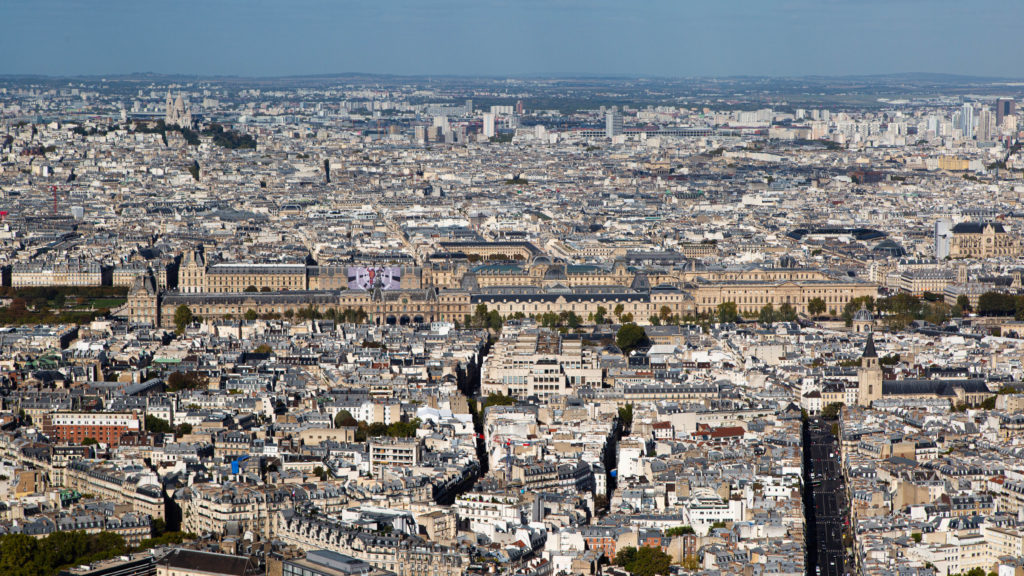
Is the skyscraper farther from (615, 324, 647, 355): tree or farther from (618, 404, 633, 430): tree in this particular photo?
(618, 404, 633, 430): tree

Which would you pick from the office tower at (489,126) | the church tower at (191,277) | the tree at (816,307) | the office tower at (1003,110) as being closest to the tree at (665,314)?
the tree at (816,307)

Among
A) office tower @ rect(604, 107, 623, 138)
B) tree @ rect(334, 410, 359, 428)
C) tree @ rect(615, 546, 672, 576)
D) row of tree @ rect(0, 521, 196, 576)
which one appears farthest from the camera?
office tower @ rect(604, 107, 623, 138)

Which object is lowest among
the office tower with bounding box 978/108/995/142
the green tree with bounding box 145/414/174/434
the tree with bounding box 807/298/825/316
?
the tree with bounding box 807/298/825/316

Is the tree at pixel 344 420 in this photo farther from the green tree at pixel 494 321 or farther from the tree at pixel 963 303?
the tree at pixel 963 303

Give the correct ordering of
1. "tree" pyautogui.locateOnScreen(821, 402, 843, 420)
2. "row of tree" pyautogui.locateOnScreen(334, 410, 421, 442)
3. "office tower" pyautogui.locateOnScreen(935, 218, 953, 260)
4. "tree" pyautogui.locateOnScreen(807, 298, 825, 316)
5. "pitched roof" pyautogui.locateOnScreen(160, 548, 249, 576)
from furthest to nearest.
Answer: "office tower" pyautogui.locateOnScreen(935, 218, 953, 260), "tree" pyautogui.locateOnScreen(807, 298, 825, 316), "tree" pyautogui.locateOnScreen(821, 402, 843, 420), "row of tree" pyautogui.locateOnScreen(334, 410, 421, 442), "pitched roof" pyautogui.locateOnScreen(160, 548, 249, 576)

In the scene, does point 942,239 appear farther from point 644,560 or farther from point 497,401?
point 644,560

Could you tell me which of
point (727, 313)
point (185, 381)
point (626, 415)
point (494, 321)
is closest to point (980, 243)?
point (727, 313)

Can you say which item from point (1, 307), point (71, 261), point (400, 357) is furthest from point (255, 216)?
point (400, 357)

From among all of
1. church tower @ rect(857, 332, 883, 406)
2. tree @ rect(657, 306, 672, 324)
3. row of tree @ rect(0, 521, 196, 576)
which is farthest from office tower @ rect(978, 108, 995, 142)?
row of tree @ rect(0, 521, 196, 576)
